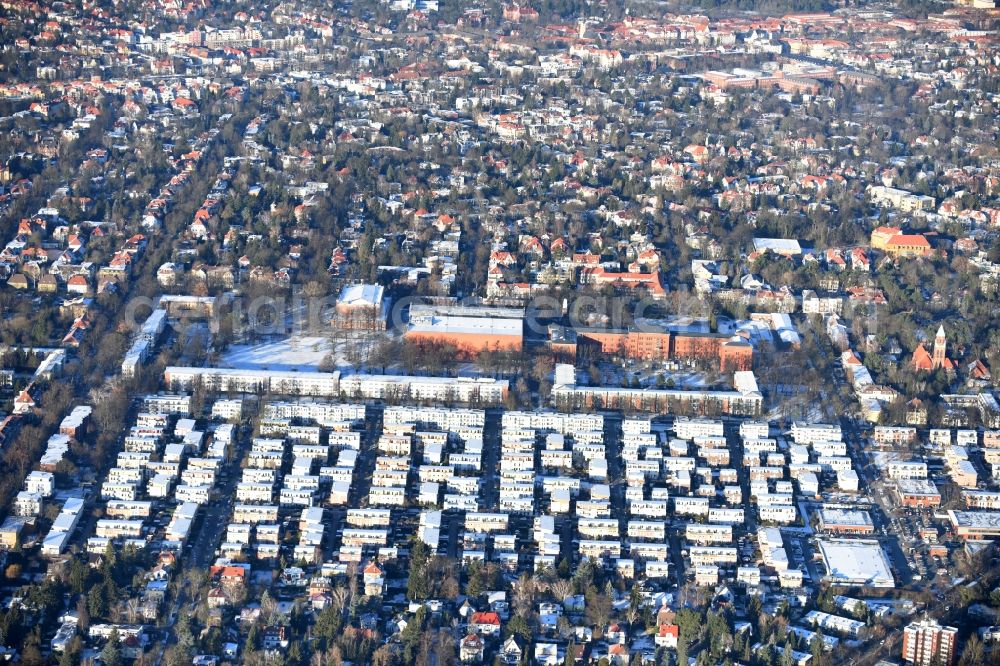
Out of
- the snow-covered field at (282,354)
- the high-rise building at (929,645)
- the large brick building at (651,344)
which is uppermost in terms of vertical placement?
the high-rise building at (929,645)

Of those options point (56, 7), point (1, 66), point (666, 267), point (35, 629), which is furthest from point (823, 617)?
point (56, 7)

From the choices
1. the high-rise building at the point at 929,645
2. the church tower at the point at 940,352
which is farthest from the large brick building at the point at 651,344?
the high-rise building at the point at 929,645

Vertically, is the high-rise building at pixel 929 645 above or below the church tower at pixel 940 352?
above

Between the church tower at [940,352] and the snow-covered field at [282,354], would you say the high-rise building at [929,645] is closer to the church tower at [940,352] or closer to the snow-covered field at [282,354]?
the church tower at [940,352]

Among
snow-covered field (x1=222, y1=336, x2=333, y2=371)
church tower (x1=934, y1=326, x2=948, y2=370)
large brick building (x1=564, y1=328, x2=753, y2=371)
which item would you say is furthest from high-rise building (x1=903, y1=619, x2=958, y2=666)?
snow-covered field (x1=222, y1=336, x2=333, y2=371)

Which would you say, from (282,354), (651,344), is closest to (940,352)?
(651,344)

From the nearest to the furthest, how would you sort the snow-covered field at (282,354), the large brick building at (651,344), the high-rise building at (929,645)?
the high-rise building at (929,645) < the snow-covered field at (282,354) < the large brick building at (651,344)

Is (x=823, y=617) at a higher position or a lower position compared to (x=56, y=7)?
higher

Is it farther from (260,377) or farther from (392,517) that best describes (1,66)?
(392,517)
